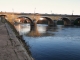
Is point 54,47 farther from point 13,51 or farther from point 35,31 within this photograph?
point 35,31

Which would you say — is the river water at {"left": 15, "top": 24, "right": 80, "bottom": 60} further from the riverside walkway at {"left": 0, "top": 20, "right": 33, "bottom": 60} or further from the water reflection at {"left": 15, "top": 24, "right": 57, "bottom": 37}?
the water reflection at {"left": 15, "top": 24, "right": 57, "bottom": 37}

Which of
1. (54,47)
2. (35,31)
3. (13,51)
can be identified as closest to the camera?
(13,51)

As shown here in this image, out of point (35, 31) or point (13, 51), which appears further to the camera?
point (35, 31)

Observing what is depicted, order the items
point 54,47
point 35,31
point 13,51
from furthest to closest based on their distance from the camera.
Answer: point 35,31, point 54,47, point 13,51

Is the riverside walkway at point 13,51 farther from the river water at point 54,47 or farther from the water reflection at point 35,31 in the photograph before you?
the water reflection at point 35,31

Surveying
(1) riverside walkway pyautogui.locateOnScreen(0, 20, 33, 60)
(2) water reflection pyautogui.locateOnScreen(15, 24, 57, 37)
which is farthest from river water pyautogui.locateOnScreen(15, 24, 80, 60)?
(2) water reflection pyautogui.locateOnScreen(15, 24, 57, 37)

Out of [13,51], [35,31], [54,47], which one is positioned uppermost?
[13,51]

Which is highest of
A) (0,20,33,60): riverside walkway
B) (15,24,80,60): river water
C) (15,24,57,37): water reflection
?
(0,20,33,60): riverside walkway

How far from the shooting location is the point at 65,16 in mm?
77125

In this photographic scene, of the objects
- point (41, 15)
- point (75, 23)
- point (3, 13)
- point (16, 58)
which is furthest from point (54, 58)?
point (75, 23)

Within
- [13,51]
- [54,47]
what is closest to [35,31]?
[54,47]

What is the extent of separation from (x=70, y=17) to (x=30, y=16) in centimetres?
2183

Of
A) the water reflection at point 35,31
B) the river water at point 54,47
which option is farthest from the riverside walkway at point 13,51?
the water reflection at point 35,31

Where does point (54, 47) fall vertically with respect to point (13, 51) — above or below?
below
